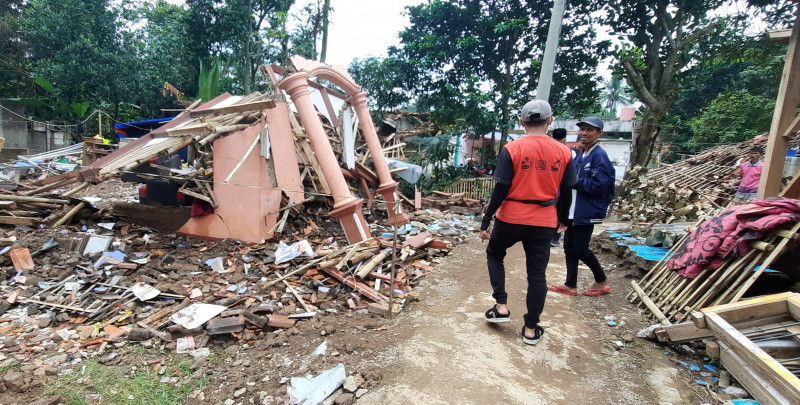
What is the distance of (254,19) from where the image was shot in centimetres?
1623

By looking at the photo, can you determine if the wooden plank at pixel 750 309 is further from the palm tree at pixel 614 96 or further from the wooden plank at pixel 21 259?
the palm tree at pixel 614 96

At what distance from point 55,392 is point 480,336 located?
3.51 metres

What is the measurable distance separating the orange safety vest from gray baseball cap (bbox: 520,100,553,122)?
15 centimetres

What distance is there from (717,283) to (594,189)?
4.10 ft

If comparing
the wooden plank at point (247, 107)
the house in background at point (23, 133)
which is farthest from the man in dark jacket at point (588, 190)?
the house in background at point (23, 133)

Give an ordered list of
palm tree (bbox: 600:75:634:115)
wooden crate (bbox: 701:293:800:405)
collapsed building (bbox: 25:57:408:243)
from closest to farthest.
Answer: wooden crate (bbox: 701:293:800:405) < collapsed building (bbox: 25:57:408:243) < palm tree (bbox: 600:75:634:115)

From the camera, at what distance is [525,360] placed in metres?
2.82

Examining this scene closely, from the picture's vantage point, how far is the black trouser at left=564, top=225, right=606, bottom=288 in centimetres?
369

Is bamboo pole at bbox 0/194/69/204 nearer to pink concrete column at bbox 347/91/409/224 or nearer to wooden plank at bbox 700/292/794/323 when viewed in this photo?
pink concrete column at bbox 347/91/409/224

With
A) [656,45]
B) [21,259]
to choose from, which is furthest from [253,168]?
[656,45]

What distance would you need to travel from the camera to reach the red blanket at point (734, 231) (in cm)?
304

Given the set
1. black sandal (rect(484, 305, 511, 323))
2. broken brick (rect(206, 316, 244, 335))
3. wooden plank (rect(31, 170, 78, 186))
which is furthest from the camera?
wooden plank (rect(31, 170, 78, 186))

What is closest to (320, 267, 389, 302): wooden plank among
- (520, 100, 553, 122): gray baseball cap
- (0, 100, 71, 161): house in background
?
(520, 100, 553, 122): gray baseball cap

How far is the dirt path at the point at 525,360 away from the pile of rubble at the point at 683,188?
485 cm
